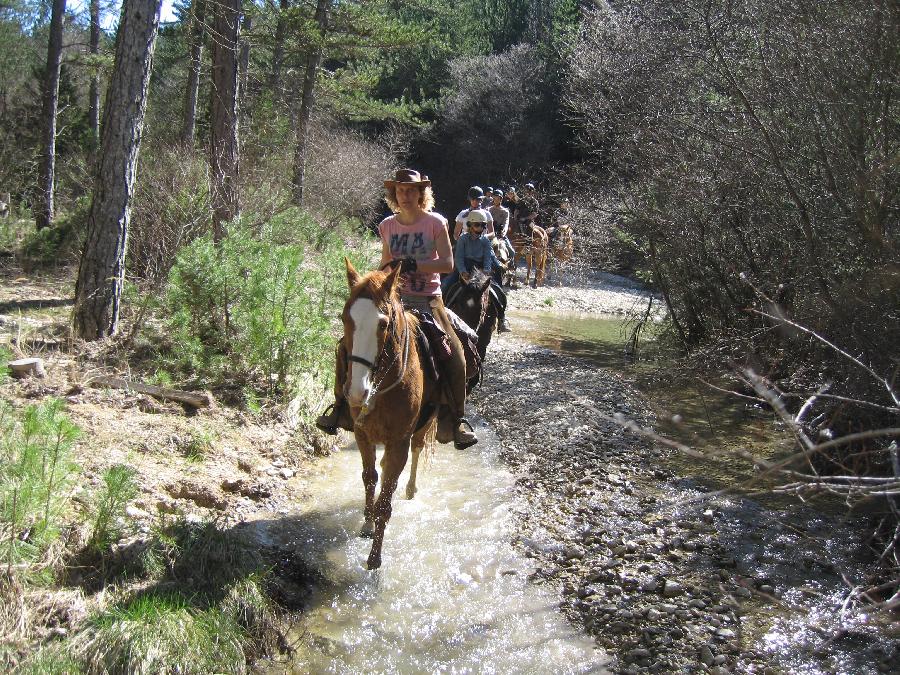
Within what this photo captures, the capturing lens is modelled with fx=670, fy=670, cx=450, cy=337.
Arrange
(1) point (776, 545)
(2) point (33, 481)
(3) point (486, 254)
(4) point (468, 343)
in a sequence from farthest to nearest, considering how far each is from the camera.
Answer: (3) point (486, 254) < (4) point (468, 343) < (1) point (776, 545) < (2) point (33, 481)

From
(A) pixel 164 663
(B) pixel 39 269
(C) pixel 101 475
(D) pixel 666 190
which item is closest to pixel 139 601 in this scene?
(A) pixel 164 663

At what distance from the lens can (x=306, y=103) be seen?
21812 millimetres

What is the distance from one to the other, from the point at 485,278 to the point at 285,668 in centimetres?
565

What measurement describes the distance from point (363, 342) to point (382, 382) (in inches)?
20.7

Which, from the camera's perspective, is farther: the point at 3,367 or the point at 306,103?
the point at 306,103

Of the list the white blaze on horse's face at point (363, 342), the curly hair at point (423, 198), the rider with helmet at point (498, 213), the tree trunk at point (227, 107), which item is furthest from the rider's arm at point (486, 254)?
the rider with helmet at point (498, 213)

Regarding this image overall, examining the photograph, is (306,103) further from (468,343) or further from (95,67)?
(468,343)

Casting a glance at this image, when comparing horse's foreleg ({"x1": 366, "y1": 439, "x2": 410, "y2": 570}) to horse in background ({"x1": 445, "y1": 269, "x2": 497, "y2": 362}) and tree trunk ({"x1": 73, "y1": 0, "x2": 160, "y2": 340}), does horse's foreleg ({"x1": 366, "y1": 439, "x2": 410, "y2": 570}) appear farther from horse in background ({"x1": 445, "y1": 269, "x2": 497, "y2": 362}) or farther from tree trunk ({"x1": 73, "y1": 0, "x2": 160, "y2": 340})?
tree trunk ({"x1": 73, "y1": 0, "x2": 160, "y2": 340})

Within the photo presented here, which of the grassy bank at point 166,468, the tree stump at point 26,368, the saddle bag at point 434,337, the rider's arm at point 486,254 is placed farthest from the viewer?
the rider's arm at point 486,254

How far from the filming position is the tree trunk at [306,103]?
19.0 m

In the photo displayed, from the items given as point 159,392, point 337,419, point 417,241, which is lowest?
point 159,392

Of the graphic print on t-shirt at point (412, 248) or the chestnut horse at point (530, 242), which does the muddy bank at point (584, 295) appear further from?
the graphic print on t-shirt at point (412, 248)

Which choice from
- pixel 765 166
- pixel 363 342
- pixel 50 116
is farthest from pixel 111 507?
pixel 50 116

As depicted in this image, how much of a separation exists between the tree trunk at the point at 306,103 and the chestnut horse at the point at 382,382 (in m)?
14.0
